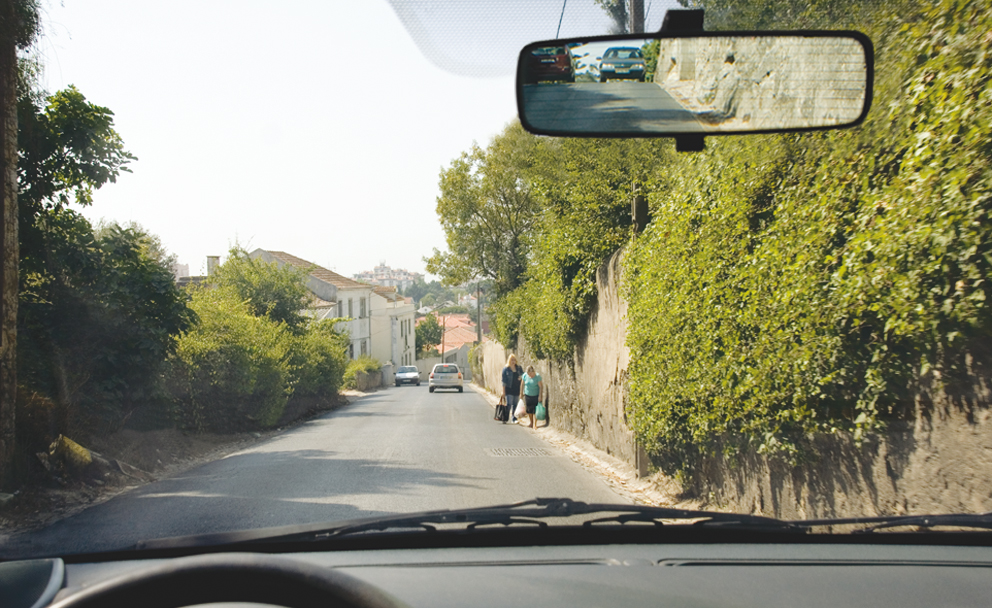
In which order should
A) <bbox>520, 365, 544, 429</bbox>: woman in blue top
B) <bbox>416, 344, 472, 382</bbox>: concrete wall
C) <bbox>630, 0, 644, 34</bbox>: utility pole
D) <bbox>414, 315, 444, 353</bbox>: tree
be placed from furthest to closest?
<bbox>414, 315, 444, 353</bbox>: tree, <bbox>416, 344, 472, 382</bbox>: concrete wall, <bbox>520, 365, 544, 429</bbox>: woman in blue top, <bbox>630, 0, 644, 34</bbox>: utility pole

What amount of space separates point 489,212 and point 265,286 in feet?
32.8

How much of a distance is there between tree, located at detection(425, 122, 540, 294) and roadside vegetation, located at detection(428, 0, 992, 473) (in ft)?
67.3

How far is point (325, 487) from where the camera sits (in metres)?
7.48

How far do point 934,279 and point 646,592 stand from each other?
7.51ft

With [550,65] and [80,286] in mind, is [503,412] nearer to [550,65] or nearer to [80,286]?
[80,286]

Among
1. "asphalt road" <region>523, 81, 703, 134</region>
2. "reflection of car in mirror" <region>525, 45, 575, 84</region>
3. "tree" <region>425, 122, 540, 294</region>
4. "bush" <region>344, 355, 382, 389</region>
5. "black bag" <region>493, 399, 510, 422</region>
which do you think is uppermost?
"tree" <region>425, 122, 540, 294</region>

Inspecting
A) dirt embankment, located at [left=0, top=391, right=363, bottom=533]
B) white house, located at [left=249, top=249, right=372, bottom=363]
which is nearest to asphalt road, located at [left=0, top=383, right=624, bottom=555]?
dirt embankment, located at [left=0, top=391, right=363, bottom=533]

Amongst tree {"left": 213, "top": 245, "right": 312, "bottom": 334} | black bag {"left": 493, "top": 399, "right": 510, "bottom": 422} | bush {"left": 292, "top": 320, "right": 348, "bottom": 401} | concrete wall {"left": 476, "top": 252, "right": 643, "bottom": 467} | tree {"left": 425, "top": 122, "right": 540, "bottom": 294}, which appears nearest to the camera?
concrete wall {"left": 476, "top": 252, "right": 643, "bottom": 467}

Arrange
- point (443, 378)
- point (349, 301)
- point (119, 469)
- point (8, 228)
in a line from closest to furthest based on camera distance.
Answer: point (8, 228) < point (119, 469) < point (443, 378) < point (349, 301)

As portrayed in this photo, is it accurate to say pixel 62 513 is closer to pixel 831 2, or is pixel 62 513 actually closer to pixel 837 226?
pixel 837 226

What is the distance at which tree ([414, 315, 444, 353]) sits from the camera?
88.9m

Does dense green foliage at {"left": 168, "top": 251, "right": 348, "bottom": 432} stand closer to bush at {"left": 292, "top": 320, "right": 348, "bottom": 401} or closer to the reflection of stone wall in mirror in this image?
bush at {"left": 292, "top": 320, "right": 348, "bottom": 401}

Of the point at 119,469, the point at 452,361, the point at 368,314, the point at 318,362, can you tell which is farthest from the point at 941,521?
the point at 452,361

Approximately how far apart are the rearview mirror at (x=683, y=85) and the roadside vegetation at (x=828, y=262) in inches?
19.5
